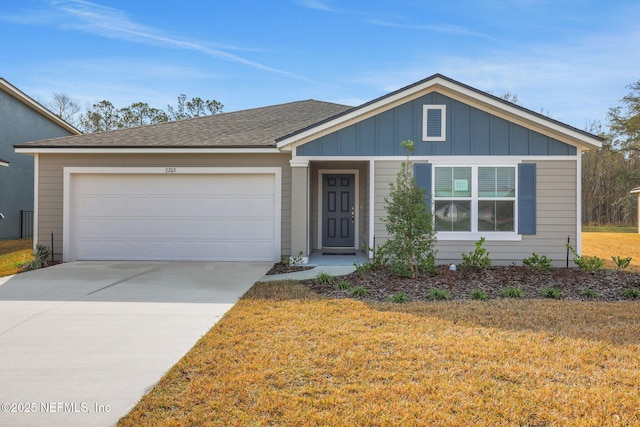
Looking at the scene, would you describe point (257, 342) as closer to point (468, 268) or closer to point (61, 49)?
point (468, 268)

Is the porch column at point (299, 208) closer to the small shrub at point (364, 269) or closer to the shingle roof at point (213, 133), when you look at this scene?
→ the shingle roof at point (213, 133)

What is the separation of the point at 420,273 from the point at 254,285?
319 centimetres

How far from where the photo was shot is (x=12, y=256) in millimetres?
10812

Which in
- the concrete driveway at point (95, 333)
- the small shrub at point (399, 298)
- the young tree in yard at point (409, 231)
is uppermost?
the young tree in yard at point (409, 231)

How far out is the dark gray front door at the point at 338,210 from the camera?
11773 mm

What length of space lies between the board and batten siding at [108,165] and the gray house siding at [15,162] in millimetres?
6650

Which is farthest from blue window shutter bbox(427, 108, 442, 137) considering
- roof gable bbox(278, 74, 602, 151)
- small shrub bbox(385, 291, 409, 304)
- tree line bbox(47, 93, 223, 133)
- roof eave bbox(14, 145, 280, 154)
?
tree line bbox(47, 93, 223, 133)

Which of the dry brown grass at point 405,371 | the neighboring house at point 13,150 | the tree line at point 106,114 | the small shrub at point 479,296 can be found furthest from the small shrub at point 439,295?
the tree line at point 106,114

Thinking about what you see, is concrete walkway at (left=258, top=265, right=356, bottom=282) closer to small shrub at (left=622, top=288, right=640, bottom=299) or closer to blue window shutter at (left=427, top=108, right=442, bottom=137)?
blue window shutter at (left=427, top=108, right=442, bottom=137)

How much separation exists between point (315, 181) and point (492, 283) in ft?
18.9

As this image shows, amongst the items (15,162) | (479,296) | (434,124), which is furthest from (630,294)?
(15,162)

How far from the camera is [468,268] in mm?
8438

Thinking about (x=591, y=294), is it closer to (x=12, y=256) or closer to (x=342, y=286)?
(x=342, y=286)

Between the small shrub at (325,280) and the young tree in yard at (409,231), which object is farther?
the young tree in yard at (409,231)
